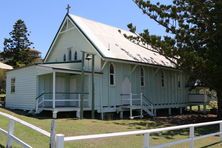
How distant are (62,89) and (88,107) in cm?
268

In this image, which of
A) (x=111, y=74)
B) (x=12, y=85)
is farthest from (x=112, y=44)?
(x=12, y=85)

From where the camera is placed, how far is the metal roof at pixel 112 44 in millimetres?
26642

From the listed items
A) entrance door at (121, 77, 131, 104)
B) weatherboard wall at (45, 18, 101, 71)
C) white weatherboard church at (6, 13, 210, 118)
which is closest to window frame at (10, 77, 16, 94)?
white weatherboard church at (6, 13, 210, 118)

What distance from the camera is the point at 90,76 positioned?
25438mm

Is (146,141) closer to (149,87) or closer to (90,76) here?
(90,76)

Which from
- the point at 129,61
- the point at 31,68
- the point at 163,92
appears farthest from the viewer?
the point at 163,92

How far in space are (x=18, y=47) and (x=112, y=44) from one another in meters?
39.6

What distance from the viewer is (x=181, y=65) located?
23.9 m

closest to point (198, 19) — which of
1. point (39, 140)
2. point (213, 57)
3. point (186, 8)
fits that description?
point (186, 8)

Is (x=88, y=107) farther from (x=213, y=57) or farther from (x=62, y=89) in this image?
(x=213, y=57)

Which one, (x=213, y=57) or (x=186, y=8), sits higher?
(x=186, y=8)

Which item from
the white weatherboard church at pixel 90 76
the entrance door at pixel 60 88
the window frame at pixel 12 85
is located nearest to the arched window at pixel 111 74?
the white weatherboard church at pixel 90 76

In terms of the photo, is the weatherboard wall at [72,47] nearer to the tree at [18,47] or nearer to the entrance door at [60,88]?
the entrance door at [60,88]

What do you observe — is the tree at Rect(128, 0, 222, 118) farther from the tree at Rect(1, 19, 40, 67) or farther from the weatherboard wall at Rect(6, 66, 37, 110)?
the tree at Rect(1, 19, 40, 67)
